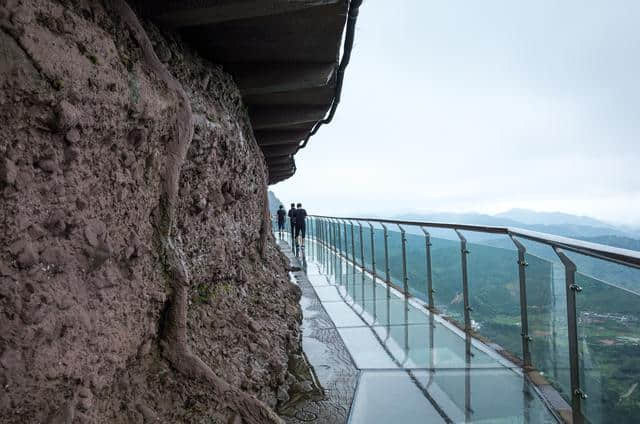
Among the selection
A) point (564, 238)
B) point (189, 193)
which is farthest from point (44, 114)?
point (564, 238)

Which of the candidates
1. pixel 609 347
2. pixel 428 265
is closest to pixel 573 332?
pixel 609 347

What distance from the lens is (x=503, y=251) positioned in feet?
10.5

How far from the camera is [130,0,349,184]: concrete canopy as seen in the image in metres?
2.18

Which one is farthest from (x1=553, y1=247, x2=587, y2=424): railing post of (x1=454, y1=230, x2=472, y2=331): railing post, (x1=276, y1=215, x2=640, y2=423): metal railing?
(x1=454, y1=230, x2=472, y2=331): railing post

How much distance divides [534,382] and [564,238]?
3.85 ft

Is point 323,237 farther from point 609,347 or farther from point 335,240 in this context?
point 609,347

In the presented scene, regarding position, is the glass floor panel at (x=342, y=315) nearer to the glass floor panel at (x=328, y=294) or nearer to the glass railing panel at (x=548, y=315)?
the glass floor panel at (x=328, y=294)

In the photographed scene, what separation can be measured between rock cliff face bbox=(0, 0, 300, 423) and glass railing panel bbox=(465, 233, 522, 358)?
187 centimetres

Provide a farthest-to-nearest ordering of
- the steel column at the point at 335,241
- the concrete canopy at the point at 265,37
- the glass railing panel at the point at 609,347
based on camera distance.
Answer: the steel column at the point at 335,241
the concrete canopy at the point at 265,37
the glass railing panel at the point at 609,347

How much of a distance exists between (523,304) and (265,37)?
8.84 ft

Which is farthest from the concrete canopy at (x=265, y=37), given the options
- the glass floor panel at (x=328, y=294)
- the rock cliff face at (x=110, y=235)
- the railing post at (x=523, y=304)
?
the glass floor panel at (x=328, y=294)

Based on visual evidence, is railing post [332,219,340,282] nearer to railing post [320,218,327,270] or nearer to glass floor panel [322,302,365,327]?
railing post [320,218,327,270]

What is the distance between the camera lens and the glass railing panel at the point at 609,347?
1748 millimetres

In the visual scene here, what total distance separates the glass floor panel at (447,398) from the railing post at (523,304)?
0.20 metres
